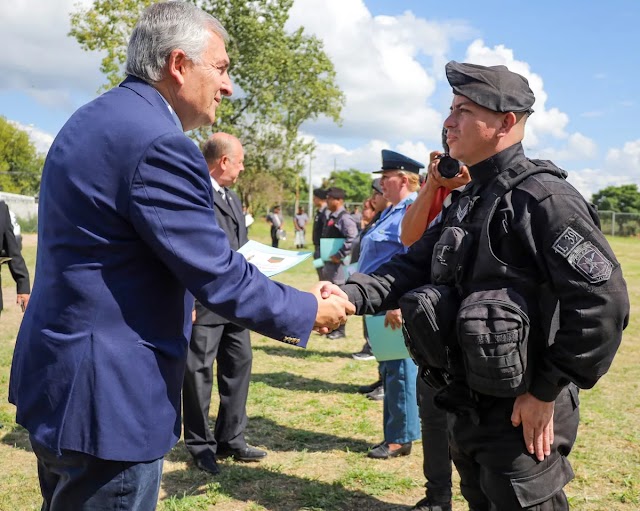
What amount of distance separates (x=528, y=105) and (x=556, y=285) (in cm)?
72

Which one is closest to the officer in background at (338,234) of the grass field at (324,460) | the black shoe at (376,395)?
the grass field at (324,460)

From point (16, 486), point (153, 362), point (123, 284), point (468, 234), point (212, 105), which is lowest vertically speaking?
point (16, 486)

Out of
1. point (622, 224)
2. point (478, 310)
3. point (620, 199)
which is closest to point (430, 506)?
point (478, 310)

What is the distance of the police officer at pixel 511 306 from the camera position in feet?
6.84

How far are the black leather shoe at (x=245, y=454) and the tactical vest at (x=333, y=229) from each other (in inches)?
198

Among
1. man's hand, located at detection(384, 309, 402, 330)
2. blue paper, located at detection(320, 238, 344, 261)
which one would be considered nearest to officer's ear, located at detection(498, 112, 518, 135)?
man's hand, located at detection(384, 309, 402, 330)

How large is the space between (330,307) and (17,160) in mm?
74579

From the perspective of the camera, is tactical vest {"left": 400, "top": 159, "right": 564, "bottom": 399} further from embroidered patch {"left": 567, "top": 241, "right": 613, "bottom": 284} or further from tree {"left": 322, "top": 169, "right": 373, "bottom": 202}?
tree {"left": 322, "top": 169, "right": 373, "bottom": 202}

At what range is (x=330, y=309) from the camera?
8.56 ft

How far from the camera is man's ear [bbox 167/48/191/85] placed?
7.19 feet

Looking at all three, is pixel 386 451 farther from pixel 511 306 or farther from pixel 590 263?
pixel 590 263

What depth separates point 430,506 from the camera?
151 inches

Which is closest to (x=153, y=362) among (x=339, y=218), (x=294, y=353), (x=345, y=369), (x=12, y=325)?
(x=345, y=369)

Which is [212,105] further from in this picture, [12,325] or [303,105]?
[303,105]
